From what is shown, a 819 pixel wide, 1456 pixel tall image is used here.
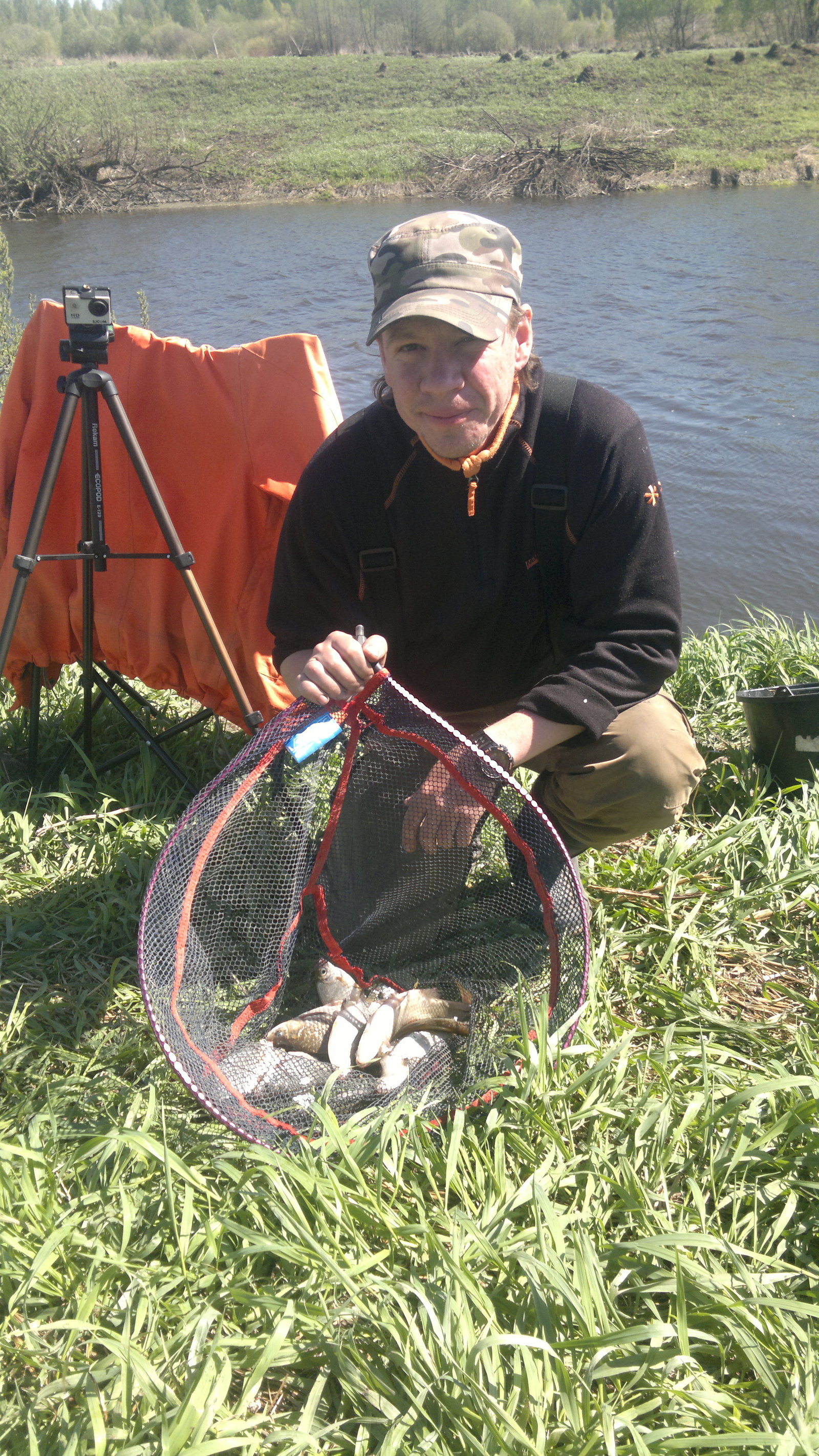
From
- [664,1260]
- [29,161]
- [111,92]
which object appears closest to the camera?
[664,1260]

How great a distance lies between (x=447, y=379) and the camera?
6.79ft

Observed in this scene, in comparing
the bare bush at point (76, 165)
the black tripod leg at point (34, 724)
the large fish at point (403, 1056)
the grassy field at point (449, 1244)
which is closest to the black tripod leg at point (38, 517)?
the black tripod leg at point (34, 724)

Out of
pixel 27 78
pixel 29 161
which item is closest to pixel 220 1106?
pixel 29 161

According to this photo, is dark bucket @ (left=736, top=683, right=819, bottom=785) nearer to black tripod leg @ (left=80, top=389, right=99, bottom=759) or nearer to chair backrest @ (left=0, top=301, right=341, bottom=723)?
chair backrest @ (left=0, top=301, right=341, bottom=723)

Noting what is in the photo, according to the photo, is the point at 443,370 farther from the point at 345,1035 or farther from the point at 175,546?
the point at 345,1035

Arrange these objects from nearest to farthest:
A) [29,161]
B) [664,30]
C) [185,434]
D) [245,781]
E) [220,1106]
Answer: [220,1106] < [245,781] < [185,434] < [29,161] < [664,30]

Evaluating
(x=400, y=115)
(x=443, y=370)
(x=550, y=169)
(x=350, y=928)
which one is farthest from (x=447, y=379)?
(x=400, y=115)

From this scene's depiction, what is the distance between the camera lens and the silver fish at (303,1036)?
88.0 inches

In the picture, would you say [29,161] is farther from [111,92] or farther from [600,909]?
[600,909]

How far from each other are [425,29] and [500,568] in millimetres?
64350

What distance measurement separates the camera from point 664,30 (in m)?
51.1

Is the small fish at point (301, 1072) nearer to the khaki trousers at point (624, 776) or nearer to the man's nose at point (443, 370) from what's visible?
the khaki trousers at point (624, 776)

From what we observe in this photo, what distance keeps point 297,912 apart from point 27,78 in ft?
162

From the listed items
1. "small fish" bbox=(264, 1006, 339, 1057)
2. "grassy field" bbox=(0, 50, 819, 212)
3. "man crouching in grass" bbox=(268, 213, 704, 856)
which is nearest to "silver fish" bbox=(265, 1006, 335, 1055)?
"small fish" bbox=(264, 1006, 339, 1057)
